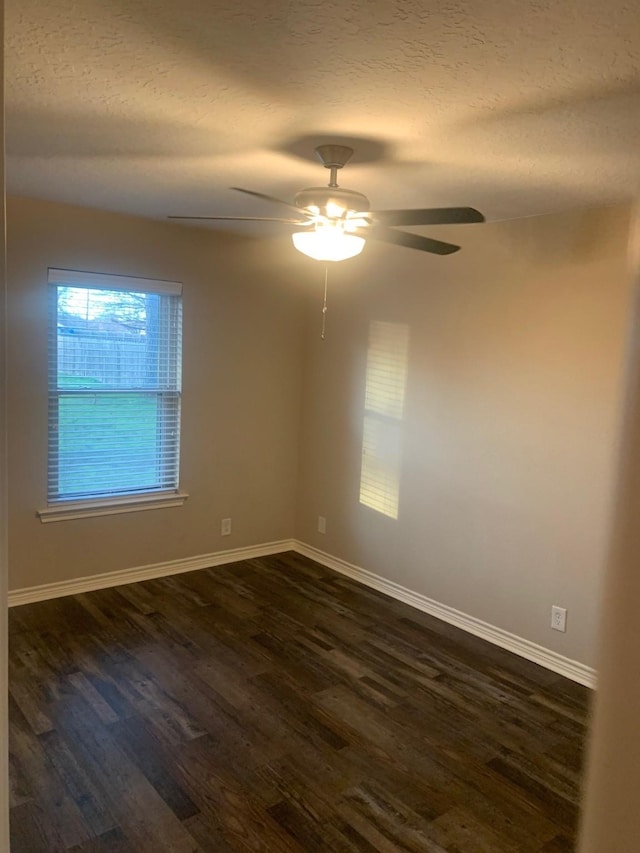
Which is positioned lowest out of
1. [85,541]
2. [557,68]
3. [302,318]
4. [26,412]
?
[85,541]

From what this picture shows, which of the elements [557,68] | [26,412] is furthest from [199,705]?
[557,68]

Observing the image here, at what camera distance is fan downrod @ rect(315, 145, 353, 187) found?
8.04ft

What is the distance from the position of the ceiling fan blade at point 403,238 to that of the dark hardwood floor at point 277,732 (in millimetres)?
2132

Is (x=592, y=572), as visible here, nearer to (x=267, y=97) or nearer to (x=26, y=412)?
(x=267, y=97)

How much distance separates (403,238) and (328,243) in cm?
38

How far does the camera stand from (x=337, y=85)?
6.18 ft

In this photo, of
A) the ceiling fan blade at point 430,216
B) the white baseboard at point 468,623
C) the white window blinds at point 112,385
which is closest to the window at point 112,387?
the white window blinds at point 112,385

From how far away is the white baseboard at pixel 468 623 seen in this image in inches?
133

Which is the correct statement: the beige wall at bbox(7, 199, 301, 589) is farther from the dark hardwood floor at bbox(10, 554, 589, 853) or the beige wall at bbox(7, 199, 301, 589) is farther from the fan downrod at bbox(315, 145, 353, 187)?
the fan downrod at bbox(315, 145, 353, 187)

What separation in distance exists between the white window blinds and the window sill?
0.04m

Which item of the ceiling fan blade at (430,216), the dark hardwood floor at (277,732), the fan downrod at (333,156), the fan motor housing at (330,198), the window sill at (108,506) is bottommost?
the dark hardwood floor at (277,732)

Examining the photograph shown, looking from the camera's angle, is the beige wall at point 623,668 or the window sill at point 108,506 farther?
the window sill at point 108,506

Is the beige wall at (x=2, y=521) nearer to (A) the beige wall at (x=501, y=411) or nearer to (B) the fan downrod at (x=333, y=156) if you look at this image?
(B) the fan downrod at (x=333, y=156)

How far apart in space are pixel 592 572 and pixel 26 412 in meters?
3.34
